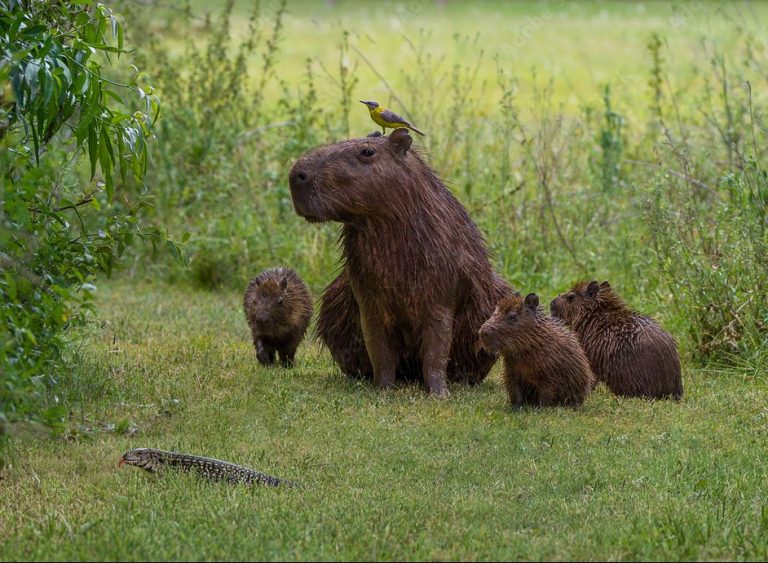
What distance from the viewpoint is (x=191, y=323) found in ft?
34.1

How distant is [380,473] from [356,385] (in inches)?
82.6

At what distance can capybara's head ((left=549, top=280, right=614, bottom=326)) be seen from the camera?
8398mm

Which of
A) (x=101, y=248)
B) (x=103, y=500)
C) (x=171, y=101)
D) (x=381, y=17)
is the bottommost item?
(x=103, y=500)

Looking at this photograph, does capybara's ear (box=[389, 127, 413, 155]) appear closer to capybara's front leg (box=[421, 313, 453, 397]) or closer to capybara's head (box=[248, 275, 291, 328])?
capybara's front leg (box=[421, 313, 453, 397])

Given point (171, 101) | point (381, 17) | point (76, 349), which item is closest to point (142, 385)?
point (76, 349)

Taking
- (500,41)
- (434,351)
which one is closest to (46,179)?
(434,351)

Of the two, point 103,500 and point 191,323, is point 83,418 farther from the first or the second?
point 191,323

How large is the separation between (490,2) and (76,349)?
29289 millimetres

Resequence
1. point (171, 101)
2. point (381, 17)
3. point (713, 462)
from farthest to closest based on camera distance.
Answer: point (381, 17) → point (171, 101) → point (713, 462)

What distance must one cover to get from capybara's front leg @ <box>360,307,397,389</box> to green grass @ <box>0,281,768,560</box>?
16 cm

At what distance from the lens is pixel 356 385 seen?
27.6ft

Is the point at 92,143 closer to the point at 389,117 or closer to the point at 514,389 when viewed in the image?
the point at 389,117

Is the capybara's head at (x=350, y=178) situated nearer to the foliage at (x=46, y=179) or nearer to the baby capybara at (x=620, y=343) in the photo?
the foliage at (x=46, y=179)

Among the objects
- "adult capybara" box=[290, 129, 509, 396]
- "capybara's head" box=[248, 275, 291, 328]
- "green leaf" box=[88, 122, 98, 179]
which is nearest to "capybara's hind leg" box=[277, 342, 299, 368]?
"capybara's head" box=[248, 275, 291, 328]
